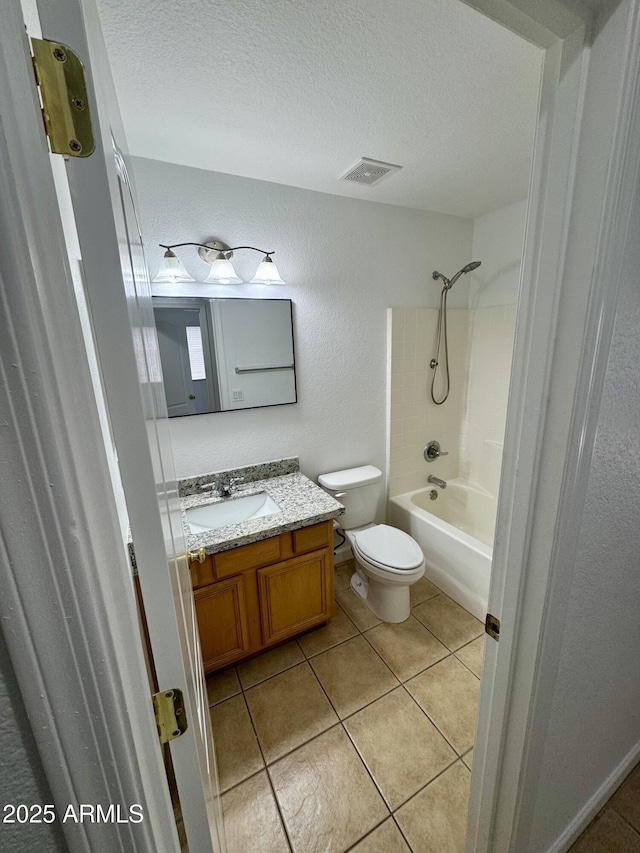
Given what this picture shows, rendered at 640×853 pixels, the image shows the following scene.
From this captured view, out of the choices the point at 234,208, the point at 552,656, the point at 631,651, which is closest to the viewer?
the point at 552,656

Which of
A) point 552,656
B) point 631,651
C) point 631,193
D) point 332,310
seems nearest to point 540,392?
point 631,193

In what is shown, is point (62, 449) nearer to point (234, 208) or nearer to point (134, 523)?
point (134, 523)

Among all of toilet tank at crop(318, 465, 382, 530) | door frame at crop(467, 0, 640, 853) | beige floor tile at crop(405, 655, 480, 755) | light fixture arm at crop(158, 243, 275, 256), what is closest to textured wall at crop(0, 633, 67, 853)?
door frame at crop(467, 0, 640, 853)

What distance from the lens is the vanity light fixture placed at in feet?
5.13

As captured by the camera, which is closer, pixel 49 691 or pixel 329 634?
pixel 49 691

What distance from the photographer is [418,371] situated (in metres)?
2.44

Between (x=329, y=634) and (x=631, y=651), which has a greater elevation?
(x=631, y=651)

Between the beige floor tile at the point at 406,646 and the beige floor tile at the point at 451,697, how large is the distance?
0.14 ft

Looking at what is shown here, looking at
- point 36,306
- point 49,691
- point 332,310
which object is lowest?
point 49,691

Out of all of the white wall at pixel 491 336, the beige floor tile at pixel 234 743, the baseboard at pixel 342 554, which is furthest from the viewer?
the baseboard at pixel 342 554

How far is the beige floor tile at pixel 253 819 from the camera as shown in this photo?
1.11m

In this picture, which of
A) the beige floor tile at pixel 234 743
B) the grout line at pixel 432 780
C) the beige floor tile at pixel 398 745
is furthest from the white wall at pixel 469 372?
the beige floor tile at pixel 234 743

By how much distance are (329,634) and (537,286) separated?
1.92m

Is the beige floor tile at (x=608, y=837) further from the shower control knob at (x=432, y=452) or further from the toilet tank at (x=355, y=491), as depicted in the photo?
the shower control knob at (x=432, y=452)
